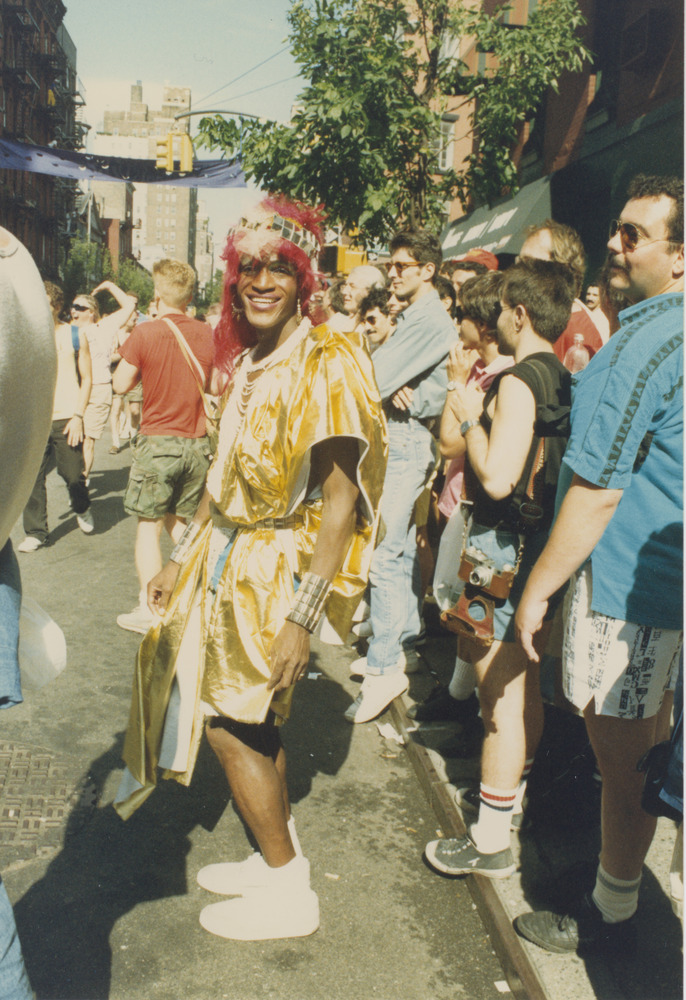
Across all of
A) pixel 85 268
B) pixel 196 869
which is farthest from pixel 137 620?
pixel 85 268

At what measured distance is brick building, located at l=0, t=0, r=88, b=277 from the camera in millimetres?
47062

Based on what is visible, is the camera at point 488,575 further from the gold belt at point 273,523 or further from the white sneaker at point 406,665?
the white sneaker at point 406,665

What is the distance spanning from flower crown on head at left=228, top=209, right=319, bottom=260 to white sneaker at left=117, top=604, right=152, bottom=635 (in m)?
3.27

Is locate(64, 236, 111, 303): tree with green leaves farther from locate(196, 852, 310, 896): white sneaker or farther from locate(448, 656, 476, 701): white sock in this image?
locate(196, 852, 310, 896): white sneaker

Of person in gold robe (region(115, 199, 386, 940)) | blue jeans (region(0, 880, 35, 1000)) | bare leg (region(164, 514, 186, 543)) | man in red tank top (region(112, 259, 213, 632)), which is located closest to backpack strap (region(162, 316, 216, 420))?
man in red tank top (region(112, 259, 213, 632))

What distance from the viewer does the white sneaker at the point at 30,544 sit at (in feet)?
22.8

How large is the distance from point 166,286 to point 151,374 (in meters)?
0.56

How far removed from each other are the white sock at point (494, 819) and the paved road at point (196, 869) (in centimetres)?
19

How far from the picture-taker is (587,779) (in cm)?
332

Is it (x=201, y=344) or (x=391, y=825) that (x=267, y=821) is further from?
(x=201, y=344)

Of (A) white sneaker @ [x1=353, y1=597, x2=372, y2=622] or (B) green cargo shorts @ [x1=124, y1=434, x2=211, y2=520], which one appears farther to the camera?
(A) white sneaker @ [x1=353, y1=597, x2=372, y2=622]

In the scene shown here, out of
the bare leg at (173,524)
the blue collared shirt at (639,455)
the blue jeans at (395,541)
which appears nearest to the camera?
the blue collared shirt at (639,455)

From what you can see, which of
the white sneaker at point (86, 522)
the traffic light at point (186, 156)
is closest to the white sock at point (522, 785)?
the white sneaker at point (86, 522)

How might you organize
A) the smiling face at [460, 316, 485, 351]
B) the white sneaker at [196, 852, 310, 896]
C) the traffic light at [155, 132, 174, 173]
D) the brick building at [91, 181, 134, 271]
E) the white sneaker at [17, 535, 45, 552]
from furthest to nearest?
the brick building at [91, 181, 134, 271] < the traffic light at [155, 132, 174, 173] < the white sneaker at [17, 535, 45, 552] < the smiling face at [460, 316, 485, 351] < the white sneaker at [196, 852, 310, 896]
